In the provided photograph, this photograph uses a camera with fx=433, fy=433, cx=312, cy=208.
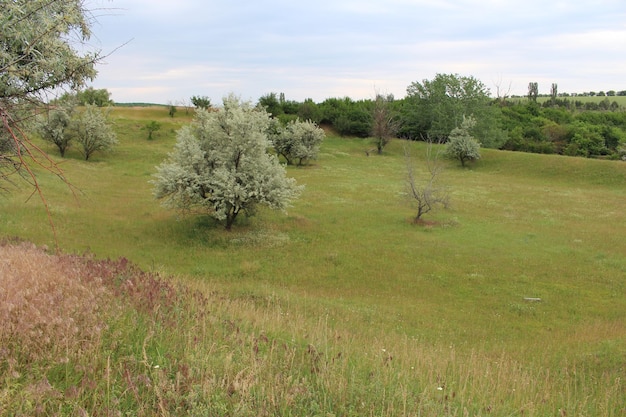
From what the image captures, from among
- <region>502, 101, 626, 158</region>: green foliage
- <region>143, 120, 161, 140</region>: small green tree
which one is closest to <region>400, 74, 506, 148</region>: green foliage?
<region>502, 101, 626, 158</region>: green foliage

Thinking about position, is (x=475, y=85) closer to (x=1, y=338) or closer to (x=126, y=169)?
(x=126, y=169)

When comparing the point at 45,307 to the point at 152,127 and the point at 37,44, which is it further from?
the point at 152,127

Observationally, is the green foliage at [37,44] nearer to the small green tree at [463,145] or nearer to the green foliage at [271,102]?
the small green tree at [463,145]

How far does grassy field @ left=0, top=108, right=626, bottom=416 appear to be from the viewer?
4.63 m

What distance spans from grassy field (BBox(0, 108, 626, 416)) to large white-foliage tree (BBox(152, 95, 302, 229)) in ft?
5.98

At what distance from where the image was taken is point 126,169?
45.9 m

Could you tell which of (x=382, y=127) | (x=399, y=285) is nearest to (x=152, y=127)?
(x=382, y=127)

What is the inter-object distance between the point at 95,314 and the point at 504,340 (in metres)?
11.0

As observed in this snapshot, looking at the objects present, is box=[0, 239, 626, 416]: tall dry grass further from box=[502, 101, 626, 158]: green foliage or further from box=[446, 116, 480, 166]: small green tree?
box=[502, 101, 626, 158]: green foliage

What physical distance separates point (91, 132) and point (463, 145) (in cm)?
4503

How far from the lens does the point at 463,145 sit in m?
56.2

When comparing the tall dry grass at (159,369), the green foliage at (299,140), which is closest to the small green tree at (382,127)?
the green foliage at (299,140)

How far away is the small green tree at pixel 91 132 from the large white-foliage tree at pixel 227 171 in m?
30.4

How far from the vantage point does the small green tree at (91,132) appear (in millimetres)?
48188
